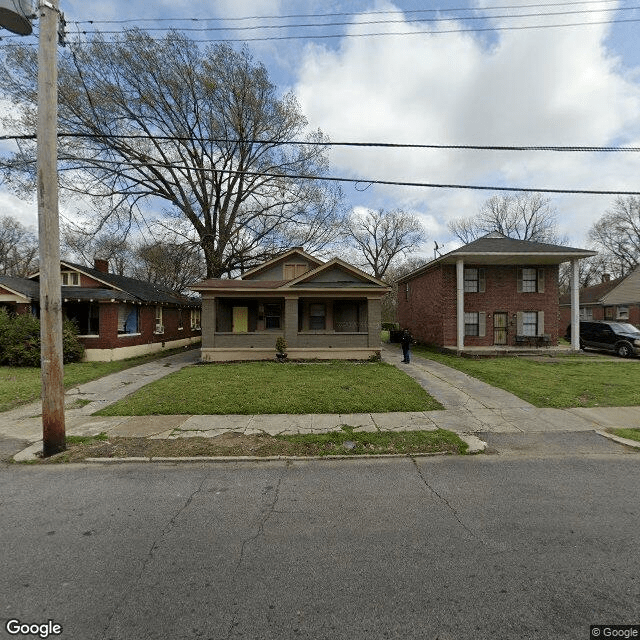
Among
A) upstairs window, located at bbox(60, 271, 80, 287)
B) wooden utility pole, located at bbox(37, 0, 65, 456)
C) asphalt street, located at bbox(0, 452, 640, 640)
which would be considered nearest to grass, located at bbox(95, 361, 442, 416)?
wooden utility pole, located at bbox(37, 0, 65, 456)

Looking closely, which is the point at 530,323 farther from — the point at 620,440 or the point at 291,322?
the point at 620,440

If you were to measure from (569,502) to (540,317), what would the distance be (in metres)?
19.0

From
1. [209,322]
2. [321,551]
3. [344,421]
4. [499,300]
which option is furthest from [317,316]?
[321,551]

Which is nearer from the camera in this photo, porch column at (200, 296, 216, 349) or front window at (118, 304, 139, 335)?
porch column at (200, 296, 216, 349)

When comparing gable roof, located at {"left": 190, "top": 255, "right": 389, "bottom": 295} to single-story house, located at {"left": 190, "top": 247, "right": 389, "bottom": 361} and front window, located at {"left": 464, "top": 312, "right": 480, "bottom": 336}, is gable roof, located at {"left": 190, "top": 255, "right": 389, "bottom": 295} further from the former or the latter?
front window, located at {"left": 464, "top": 312, "right": 480, "bottom": 336}

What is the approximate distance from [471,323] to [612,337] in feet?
24.7

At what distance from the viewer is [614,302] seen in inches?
1248

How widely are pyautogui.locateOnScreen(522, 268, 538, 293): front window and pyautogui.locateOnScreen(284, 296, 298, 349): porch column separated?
46.0 feet

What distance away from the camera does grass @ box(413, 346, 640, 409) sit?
8.80 metres

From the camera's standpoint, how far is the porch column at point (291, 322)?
1575 cm

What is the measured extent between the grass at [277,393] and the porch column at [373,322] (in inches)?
115

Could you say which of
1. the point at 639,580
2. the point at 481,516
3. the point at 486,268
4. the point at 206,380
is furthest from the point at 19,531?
the point at 486,268

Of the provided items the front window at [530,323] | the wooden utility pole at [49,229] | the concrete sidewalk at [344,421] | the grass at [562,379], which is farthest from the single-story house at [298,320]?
the front window at [530,323]

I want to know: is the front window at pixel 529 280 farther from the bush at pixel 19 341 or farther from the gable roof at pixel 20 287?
the gable roof at pixel 20 287
